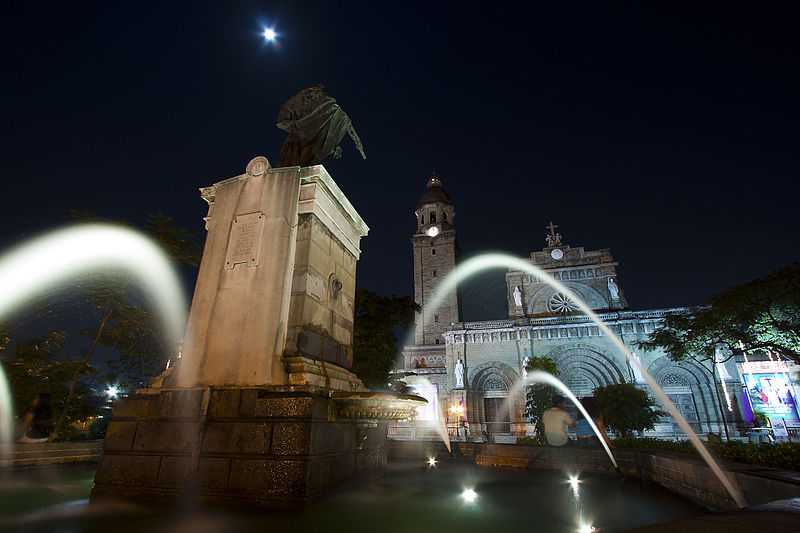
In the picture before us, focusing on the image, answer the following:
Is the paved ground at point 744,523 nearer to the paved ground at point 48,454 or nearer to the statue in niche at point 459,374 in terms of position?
the paved ground at point 48,454

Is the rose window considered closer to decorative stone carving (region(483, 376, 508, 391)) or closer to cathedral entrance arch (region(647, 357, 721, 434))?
cathedral entrance arch (region(647, 357, 721, 434))

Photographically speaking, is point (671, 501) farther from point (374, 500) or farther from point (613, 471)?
point (374, 500)

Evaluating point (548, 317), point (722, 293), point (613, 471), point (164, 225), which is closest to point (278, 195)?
point (613, 471)

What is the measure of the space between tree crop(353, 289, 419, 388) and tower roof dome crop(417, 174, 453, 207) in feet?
124

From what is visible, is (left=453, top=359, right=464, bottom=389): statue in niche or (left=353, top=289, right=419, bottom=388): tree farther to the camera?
(left=453, top=359, right=464, bottom=389): statue in niche

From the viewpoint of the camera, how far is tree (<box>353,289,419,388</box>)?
52.9ft

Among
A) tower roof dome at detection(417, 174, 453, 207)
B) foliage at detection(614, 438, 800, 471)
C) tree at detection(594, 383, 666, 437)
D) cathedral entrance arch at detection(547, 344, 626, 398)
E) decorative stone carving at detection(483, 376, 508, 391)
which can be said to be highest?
tower roof dome at detection(417, 174, 453, 207)

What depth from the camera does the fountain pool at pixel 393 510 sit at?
3.64 meters

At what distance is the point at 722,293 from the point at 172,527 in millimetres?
22017

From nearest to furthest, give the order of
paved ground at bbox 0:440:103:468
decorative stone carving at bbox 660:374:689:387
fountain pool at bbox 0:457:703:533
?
fountain pool at bbox 0:457:703:533 → paved ground at bbox 0:440:103:468 → decorative stone carving at bbox 660:374:689:387

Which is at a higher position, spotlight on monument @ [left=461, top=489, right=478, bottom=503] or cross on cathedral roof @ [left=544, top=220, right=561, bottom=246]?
cross on cathedral roof @ [left=544, top=220, right=561, bottom=246]

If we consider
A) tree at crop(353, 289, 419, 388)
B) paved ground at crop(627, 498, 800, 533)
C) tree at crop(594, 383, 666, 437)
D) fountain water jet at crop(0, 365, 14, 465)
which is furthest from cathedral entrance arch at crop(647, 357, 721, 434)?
fountain water jet at crop(0, 365, 14, 465)

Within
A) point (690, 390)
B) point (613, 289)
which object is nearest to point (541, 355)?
point (613, 289)

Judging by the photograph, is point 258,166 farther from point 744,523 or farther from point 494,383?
point 494,383
